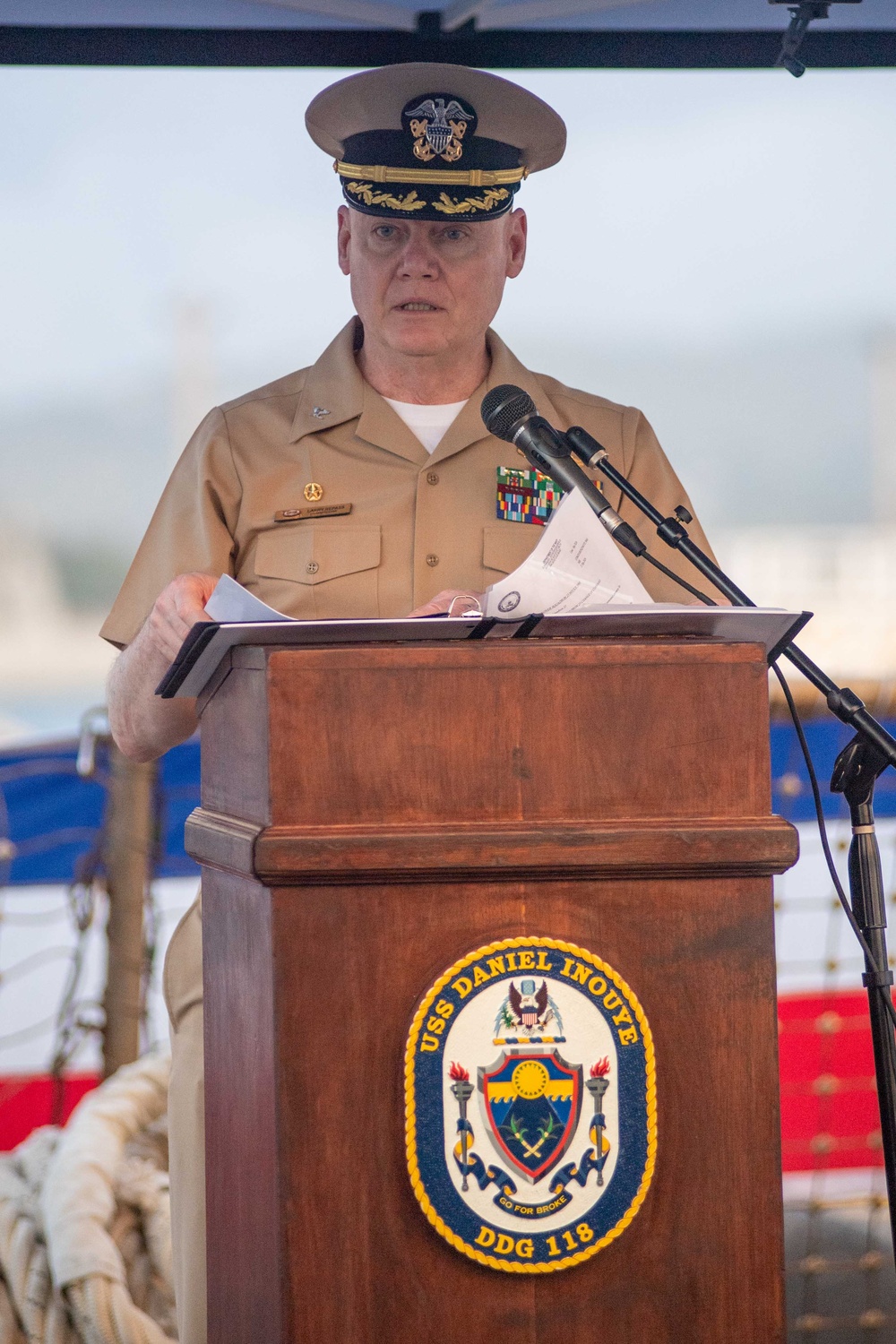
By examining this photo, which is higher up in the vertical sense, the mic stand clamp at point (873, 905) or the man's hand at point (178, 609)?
the man's hand at point (178, 609)

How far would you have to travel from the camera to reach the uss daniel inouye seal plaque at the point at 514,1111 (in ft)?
3.70

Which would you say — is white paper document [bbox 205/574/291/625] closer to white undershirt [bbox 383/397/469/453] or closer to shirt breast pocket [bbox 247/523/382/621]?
shirt breast pocket [bbox 247/523/382/621]

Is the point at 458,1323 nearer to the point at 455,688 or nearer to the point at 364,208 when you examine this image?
the point at 455,688

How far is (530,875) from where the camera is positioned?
3.79 feet

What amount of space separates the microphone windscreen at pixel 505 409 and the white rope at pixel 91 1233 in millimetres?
1501

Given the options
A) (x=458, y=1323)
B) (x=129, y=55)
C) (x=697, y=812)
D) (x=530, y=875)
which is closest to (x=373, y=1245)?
(x=458, y=1323)

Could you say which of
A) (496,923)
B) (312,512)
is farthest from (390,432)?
(496,923)

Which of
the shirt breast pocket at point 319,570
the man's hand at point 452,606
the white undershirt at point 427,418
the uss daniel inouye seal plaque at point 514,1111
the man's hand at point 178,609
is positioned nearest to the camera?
the uss daniel inouye seal plaque at point 514,1111

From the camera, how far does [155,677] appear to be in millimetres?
1701

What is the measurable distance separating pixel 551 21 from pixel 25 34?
3.08 feet

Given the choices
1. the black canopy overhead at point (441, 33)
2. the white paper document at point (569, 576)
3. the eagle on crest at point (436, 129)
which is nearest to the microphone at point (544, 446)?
the white paper document at point (569, 576)

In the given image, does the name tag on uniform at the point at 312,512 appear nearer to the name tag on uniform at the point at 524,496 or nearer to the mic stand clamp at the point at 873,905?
the name tag on uniform at the point at 524,496

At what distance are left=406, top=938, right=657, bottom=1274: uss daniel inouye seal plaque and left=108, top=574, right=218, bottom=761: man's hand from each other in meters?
0.53

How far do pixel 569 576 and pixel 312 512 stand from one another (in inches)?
31.4
